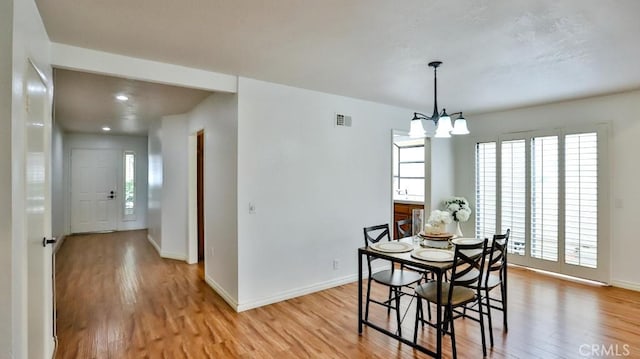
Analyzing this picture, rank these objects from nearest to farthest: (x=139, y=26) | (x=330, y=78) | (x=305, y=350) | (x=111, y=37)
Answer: (x=139, y=26) → (x=111, y=37) → (x=305, y=350) → (x=330, y=78)

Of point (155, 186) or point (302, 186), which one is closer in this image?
point (302, 186)

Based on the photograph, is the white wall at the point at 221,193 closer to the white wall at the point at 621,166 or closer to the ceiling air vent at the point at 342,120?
the ceiling air vent at the point at 342,120

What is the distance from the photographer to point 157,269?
5.00 meters

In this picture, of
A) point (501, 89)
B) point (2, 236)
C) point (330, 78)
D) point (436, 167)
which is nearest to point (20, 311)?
point (2, 236)

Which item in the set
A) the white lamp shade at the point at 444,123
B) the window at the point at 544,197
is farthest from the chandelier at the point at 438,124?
the window at the point at 544,197

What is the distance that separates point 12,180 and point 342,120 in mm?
3409

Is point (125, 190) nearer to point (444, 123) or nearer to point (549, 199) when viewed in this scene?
point (444, 123)

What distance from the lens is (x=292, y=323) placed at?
3.20 meters

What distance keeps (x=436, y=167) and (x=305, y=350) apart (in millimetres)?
3926

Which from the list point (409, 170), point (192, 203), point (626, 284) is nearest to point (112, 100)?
point (192, 203)

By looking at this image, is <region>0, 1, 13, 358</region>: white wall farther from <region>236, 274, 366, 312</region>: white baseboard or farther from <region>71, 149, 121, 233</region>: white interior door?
<region>71, 149, 121, 233</region>: white interior door

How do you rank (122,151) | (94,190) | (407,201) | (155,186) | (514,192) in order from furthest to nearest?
(122,151) < (94,190) < (155,186) < (407,201) < (514,192)

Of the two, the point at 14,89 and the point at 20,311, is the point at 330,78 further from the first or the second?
the point at 20,311

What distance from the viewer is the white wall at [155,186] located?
6.06 m
